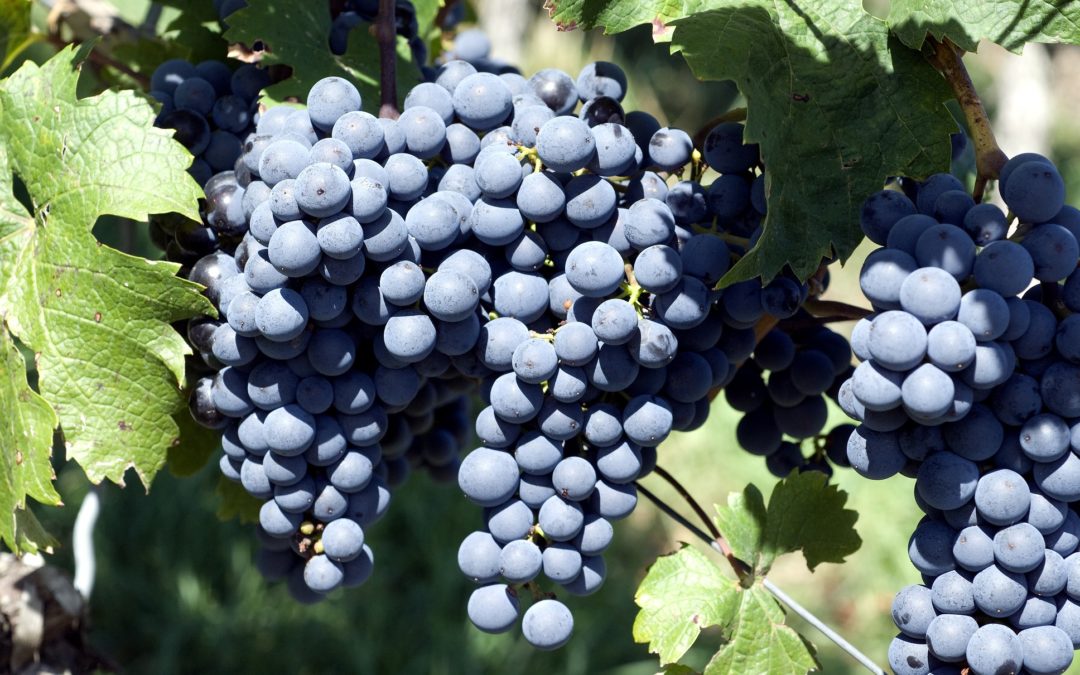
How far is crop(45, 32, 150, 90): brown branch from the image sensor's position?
1.32 m

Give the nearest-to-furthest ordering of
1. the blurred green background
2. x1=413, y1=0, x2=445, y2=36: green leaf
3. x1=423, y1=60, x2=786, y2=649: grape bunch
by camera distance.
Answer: x1=423, y1=60, x2=786, y2=649: grape bunch, x1=413, y1=0, x2=445, y2=36: green leaf, the blurred green background

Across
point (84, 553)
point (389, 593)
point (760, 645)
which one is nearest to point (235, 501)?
point (84, 553)

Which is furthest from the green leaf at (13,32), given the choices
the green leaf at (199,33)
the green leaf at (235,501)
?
the green leaf at (235,501)

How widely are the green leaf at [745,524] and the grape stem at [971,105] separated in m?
0.38

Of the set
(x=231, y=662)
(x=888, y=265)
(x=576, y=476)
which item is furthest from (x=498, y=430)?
(x=231, y=662)

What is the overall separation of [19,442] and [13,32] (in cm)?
62

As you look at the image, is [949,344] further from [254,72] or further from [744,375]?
[254,72]

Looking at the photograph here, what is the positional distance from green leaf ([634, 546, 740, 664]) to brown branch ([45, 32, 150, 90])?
2.83ft

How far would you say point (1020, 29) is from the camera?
0.96 meters

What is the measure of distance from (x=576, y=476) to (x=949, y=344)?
0.35m

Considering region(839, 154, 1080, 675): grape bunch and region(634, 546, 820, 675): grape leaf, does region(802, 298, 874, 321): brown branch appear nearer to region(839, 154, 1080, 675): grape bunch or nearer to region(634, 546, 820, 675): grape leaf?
region(839, 154, 1080, 675): grape bunch

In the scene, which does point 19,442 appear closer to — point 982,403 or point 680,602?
point 680,602

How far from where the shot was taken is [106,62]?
4.41 feet

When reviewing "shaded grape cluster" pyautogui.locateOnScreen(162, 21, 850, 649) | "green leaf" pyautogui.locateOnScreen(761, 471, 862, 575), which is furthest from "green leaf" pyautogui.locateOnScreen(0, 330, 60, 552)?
"green leaf" pyautogui.locateOnScreen(761, 471, 862, 575)
